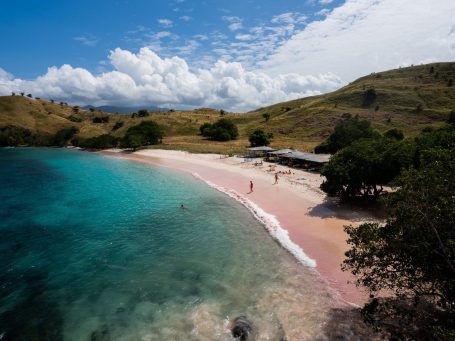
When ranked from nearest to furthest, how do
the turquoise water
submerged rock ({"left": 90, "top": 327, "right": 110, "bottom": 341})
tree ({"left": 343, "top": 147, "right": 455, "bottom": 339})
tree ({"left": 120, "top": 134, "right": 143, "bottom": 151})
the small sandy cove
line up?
tree ({"left": 343, "top": 147, "right": 455, "bottom": 339}) < submerged rock ({"left": 90, "top": 327, "right": 110, "bottom": 341}) < the turquoise water < the small sandy cove < tree ({"left": 120, "top": 134, "right": 143, "bottom": 151})

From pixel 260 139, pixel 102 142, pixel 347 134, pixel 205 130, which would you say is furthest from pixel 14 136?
pixel 347 134

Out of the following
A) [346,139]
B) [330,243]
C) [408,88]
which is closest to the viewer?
[330,243]

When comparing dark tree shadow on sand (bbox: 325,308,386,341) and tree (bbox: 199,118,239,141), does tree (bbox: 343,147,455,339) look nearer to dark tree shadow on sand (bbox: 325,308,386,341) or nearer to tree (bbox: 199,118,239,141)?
dark tree shadow on sand (bbox: 325,308,386,341)

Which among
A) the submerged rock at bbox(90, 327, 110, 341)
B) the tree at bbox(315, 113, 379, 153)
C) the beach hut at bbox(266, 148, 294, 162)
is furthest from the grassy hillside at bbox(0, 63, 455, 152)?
the submerged rock at bbox(90, 327, 110, 341)

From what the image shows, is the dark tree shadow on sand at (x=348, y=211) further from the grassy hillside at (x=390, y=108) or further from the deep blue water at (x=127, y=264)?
the grassy hillside at (x=390, y=108)

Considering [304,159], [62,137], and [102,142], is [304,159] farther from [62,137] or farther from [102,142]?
[62,137]

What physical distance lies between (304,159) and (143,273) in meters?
46.9

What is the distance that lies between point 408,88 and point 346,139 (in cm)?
10615

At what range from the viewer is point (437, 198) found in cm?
1362

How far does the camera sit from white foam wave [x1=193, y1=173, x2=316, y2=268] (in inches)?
1007

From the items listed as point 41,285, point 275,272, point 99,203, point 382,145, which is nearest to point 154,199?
point 99,203

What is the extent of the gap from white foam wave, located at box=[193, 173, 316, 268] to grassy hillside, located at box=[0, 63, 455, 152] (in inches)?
2125

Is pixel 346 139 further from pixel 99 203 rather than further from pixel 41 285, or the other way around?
pixel 41 285

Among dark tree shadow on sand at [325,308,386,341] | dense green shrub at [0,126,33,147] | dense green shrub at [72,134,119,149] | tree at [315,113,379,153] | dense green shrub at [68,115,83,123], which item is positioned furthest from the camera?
dense green shrub at [68,115,83,123]
